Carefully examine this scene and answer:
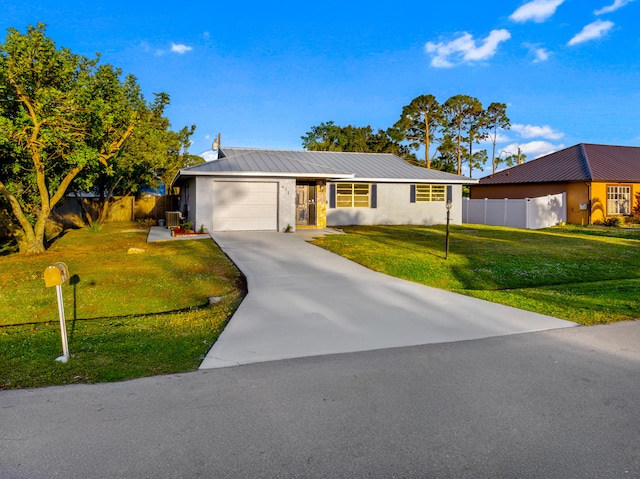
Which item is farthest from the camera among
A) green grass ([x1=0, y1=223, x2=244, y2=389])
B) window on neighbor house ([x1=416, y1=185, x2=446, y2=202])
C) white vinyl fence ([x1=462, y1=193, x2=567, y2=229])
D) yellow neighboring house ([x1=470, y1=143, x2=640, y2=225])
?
yellow neighboring house ([x1=470, y1=143, x2=640, y2=225])

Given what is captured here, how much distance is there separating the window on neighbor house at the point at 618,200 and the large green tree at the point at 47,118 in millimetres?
24424

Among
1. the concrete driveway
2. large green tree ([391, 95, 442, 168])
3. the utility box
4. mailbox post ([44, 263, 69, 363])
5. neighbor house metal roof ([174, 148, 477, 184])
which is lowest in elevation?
the concrete driveway

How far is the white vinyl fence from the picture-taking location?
78.8 ft

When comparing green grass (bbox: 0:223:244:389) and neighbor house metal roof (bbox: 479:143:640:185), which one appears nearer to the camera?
green grass (bbox: 0:223:244:389)

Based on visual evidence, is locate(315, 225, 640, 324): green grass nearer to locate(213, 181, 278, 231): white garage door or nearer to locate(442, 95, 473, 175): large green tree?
locate(213, 181, 278, 231): white garage door

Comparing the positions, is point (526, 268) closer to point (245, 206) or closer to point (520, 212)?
point (245, 206)

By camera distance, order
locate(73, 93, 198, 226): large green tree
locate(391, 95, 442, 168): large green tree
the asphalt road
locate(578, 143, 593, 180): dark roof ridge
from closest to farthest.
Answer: the asphalt road, locate(73, 93, 198, 226): large green tree, locate(578, 143, 593, 180): dark roof ridge, locate(391, 95, 442, 168): large green tree

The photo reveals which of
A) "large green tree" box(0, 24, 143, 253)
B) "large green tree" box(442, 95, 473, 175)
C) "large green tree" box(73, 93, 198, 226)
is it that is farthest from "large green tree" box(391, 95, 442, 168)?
"large green tree" box(0, 24, 143, 253)

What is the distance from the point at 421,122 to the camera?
141 ft

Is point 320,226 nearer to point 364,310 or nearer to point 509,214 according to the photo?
point 509,214

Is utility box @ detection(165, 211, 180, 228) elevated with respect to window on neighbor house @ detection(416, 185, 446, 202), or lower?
lower

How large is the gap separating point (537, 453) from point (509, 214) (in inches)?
928

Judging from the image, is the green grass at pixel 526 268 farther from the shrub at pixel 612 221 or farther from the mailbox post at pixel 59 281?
the shrub at pixel 612 221

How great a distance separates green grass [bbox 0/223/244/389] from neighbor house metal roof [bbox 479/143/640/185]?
21566 millimetres
